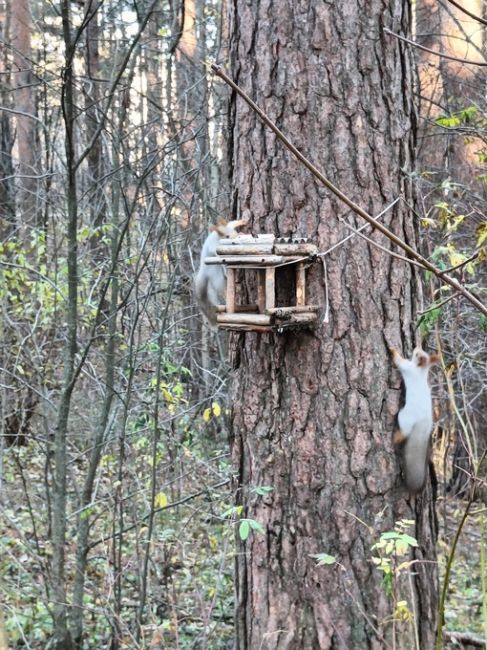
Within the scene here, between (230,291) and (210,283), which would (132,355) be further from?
(230,291)

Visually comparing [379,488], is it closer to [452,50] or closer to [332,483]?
[332,483]

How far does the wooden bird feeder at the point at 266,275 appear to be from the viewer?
2242 millimetres

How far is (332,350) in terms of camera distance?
95.0 inches

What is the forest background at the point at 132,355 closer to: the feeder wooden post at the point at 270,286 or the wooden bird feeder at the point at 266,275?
the wooden bird feeder at the point at 266,275

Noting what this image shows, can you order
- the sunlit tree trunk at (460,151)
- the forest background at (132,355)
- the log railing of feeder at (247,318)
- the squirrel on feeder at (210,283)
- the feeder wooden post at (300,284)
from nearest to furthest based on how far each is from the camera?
the log railing of feeder at (247,318), the feeder wooden post at (300,284), the squirrel on feeder at (210,283), the forest background at (132,355), the sunlit tree trunk at (460,151)

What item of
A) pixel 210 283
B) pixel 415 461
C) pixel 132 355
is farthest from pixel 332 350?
pixel 132 355

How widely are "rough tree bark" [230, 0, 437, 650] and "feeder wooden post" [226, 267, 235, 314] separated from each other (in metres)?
0.22

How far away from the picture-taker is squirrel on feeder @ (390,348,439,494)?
2.42m

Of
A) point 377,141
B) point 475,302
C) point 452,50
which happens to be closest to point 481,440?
point 452,50

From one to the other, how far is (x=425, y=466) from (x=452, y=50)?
5.37m

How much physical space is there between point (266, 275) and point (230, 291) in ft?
0.57

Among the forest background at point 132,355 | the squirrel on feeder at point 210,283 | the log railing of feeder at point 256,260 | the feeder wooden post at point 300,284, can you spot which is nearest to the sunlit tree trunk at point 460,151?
the forest background at point 132,355

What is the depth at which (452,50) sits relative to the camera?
6.60 metres

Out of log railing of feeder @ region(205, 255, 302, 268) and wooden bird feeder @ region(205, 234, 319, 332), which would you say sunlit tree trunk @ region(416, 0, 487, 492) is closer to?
wooden bird feeder @ region(205, 234, 319, 332)
